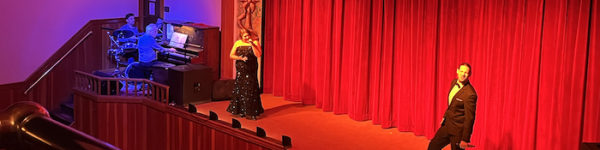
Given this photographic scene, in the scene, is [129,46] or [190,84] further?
[129,46]

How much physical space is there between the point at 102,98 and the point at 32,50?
164cm

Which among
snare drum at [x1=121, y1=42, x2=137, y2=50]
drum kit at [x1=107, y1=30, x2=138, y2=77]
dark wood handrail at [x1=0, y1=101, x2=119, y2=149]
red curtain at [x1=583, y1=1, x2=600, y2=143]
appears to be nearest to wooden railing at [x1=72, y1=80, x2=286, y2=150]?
drum kit at [x1=107, y1=30, x2=138, y2=77]

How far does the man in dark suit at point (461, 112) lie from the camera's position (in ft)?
17.7

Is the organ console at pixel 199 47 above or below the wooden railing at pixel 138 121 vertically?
above

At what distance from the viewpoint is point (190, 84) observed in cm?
873

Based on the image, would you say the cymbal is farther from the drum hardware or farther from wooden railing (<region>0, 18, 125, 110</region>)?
wooden railing (<region>0, 18, 125, 110</region>)

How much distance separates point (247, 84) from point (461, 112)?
298 cm

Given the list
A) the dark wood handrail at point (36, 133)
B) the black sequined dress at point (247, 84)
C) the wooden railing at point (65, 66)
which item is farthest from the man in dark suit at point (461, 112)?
the wooden railing at point (65, 66)

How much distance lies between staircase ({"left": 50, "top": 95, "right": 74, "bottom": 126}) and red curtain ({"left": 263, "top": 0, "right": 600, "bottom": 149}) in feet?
9.94

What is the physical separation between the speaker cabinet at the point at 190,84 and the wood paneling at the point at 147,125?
0.28 meters

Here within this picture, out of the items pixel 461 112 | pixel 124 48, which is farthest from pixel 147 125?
pixel 461 112

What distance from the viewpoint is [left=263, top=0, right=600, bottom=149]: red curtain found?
19.5ft

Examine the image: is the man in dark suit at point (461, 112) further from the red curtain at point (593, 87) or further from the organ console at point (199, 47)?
the organ console at point (199, 47)

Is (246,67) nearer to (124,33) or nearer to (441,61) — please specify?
(441,61)
